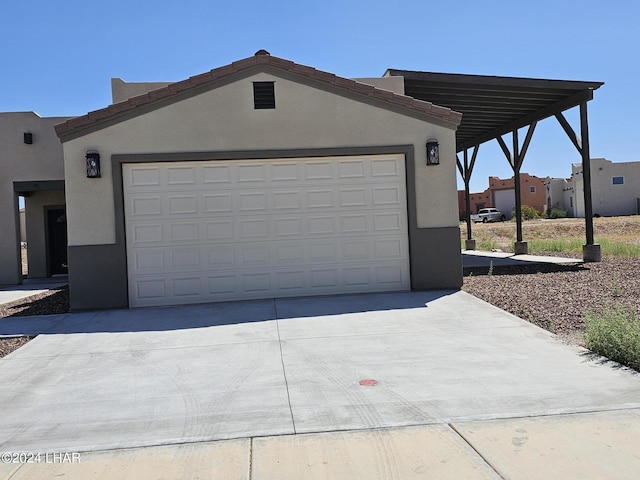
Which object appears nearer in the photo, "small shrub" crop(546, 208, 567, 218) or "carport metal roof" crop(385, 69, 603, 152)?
"carport metal roof" crop(385, 69, 603, 152)

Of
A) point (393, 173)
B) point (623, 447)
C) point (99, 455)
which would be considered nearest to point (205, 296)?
point (393, 173)

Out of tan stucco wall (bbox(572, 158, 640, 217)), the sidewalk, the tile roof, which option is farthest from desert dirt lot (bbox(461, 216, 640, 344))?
tan stucco wall (bbox(572, 158, 640, 217))

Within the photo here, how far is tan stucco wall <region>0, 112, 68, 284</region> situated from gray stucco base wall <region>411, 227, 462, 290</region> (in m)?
11.2

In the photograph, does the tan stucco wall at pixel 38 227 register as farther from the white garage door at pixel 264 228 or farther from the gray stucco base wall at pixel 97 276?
the white garage door at pixel 264 228

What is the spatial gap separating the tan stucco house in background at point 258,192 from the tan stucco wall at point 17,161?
730cm

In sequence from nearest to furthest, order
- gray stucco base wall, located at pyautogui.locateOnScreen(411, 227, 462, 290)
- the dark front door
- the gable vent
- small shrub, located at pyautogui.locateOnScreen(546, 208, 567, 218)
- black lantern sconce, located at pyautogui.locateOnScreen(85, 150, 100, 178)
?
black lantern sconce, located at pyautogui.locateOnScreen(85, 150, 100, 178) < the gable vent < gray stucco base wall, located at pyautogui.locateOnScreen(411, 227, 462, 290) < the dark front door < small shrub, located at pyautogui.locateOnScreen(546, 208, 567, 218)

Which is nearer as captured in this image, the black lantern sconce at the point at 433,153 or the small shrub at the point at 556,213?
the black lantern sconce at the point at 433,153

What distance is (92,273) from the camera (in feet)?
34.2

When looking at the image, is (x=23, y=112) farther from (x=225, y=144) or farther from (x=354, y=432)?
(x=354, y=432)

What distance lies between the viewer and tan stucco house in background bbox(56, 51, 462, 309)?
10.4 meters

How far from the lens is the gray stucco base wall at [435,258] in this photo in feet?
36.4

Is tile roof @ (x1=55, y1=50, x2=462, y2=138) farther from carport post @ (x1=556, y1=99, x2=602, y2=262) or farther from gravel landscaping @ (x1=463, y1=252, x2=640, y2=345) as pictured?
carport post @ (x1=556, y1=99, x2=602, y2=262)

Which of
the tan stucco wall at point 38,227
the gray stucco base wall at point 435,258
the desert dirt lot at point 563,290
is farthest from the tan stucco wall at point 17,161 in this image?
the desert dirt lot at point 563,290

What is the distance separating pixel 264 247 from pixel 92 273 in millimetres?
3199
